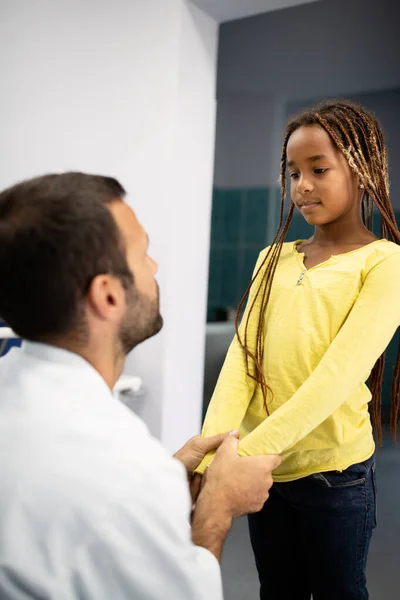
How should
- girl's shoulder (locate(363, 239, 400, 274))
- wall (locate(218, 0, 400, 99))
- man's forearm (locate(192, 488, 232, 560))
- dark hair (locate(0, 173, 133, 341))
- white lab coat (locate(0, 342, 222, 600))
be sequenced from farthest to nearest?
1. wall (locate(218, 0, 400, 99))
2. girl's shoulder (locate(363, 239, 400, 274))
3. man's forearm (locate(192, 488, 232, 560))
4. dark hair (locate(0, 173, 133, 341))
5. white lab coat (locate(0, 342, 222, 600))

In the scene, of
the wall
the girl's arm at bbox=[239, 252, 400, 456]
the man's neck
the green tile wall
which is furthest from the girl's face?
the green tile wall

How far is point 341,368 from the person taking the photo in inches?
35.1

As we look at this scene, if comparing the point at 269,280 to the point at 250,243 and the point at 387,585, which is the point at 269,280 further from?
the point at 250,243

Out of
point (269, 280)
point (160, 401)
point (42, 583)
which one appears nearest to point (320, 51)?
point (160, 401)

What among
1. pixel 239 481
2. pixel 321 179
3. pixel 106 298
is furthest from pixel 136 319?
pixel 321 179

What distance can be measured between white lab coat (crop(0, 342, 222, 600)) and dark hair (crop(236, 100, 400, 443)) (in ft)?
1.41

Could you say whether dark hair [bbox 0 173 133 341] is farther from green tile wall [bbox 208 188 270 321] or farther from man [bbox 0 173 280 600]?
green tile wall [bbox 208 188 270 321]

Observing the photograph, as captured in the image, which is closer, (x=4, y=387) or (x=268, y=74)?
(x=4, y=387)

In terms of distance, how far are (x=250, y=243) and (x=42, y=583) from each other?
148 inches

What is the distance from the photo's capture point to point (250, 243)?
424 centimetres

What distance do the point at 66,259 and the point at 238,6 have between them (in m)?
1.45

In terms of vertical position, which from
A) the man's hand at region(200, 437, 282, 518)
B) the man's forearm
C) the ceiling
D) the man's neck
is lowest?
the man's forearm

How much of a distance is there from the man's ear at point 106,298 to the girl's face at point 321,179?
420 millimetres

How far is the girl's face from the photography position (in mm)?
988
